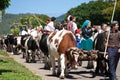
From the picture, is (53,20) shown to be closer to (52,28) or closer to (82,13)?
(52,28)

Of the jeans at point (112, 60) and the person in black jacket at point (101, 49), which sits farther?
the person in black jacket at point (101, 49)

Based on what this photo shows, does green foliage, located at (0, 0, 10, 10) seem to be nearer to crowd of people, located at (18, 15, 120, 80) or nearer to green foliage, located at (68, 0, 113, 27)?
crowd of people, located at (18, 15, 120, 80)

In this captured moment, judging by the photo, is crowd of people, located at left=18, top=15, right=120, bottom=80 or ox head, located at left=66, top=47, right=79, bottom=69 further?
ox head, located at left=66, top=47, right=79, bottom=69

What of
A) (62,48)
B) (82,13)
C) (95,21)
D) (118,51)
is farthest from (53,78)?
(82,13)

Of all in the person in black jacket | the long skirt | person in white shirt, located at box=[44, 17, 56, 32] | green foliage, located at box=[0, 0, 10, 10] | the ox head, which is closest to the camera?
the ox head

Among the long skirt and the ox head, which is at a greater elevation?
the long skirt

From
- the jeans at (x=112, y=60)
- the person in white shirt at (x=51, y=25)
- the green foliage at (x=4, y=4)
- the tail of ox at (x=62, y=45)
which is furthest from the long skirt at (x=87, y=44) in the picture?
the jeans at (x=112, y=60)

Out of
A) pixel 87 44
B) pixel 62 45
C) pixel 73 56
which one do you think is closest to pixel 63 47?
pixel 62 45

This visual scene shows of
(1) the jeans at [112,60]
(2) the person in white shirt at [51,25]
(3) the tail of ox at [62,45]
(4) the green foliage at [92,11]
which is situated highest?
(4) the green foliage at [92,11]

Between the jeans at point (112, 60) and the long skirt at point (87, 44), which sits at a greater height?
the long skirt at point (87, 44)

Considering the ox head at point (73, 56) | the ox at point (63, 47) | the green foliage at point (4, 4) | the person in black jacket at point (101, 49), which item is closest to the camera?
the ox head at point (73, 56)

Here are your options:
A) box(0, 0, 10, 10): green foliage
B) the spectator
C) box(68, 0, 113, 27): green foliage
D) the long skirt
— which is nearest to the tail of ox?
the spectator

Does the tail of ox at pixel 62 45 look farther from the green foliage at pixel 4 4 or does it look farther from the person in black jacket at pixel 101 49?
the green foliage at pixel 4 4

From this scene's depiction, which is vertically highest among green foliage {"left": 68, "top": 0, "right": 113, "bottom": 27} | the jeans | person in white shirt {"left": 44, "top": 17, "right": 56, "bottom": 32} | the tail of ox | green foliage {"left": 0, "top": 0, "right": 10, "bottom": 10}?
green foliage {"left": 68, "top": 0, "right": 113, "bottom": 27}
